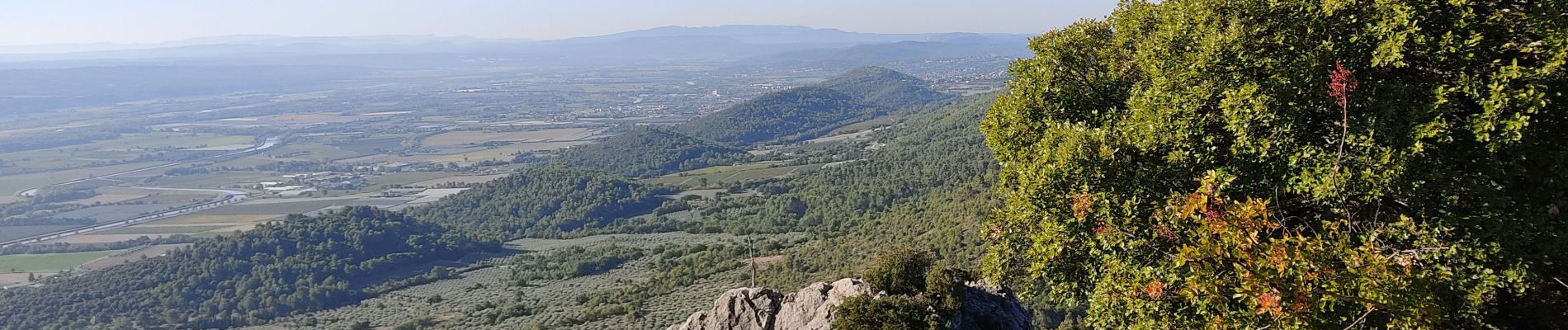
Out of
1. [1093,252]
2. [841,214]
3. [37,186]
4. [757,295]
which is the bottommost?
[37,186]

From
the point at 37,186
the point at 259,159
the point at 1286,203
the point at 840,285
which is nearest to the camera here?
the point at 1286,203

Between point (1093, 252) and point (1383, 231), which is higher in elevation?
point (1383, 231)

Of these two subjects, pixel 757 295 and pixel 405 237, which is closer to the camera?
pixel 757 295

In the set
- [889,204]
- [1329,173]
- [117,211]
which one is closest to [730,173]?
[889,204]

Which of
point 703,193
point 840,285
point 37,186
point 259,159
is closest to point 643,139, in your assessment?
point 703,193

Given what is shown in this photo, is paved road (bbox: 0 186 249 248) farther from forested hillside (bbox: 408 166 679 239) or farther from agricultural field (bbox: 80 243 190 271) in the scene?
forested hillside (bbox: 408 166 679 239)

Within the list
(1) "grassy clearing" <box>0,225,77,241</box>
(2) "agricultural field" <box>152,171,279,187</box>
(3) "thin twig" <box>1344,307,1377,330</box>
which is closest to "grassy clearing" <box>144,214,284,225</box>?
(1) "grassy clearing" <box>0,225,77,241</box>

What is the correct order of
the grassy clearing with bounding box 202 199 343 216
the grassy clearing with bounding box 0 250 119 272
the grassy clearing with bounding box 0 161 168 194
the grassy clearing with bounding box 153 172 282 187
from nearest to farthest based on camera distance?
the grassy clearing with bounding box 0 250 119 272 → the grassy clearing with bounding box 202 199 343 216 → the grassy clearing with bounding box 153 172 282 187 → the grassy clearing with bounding box 0 161 168 194

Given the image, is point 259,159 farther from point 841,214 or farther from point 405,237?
point 841,214
